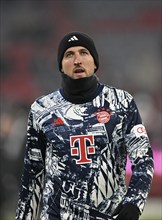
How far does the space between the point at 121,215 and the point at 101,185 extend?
0.94 ft

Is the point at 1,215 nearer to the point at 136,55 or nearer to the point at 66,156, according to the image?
the point at 66,156

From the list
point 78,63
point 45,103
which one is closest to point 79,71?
point 78,63

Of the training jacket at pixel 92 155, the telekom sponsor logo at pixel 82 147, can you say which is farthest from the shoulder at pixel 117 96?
the telekom sponsor logo at pixel 82 147

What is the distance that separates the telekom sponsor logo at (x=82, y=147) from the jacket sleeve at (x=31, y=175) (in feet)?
0.95

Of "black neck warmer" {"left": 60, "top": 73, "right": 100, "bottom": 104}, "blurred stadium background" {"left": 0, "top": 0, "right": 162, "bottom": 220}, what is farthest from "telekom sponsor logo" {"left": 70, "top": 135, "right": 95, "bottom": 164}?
"blurred stadium background" {"left": 0, "top": 0, "right": 162, "bottom": 220}

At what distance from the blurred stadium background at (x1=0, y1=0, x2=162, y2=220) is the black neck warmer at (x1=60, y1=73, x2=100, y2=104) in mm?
16844

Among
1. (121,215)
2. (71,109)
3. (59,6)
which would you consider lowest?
(121,215)

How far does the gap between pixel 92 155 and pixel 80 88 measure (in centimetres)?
41

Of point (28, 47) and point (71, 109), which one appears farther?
point (28, 47)

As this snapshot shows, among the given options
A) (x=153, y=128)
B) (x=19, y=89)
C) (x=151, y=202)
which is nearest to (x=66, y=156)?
(x=151, y=202)

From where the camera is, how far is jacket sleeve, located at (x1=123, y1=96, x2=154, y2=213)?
185 inches

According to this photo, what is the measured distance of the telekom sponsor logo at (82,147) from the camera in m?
4.87

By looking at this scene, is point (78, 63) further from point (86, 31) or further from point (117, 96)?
point (86, 31)

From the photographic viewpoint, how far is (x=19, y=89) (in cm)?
2519
